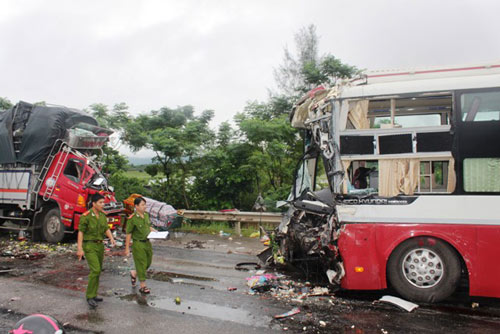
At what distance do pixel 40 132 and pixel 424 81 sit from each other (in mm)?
10324

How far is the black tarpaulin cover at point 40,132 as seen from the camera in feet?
36.2

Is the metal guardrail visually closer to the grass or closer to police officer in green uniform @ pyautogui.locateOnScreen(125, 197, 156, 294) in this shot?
the grass

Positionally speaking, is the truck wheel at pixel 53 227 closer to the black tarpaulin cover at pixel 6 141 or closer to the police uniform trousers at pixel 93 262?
the black tarpaulin cover at pixel 6 141

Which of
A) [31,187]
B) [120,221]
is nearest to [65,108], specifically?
[31,187]

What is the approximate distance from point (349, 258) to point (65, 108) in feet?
32.1

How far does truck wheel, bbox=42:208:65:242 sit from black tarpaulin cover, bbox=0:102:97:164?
160 cm

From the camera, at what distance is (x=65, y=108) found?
11570mm

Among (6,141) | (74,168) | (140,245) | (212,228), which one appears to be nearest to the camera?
(140,245)

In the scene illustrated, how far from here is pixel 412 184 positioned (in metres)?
5.58

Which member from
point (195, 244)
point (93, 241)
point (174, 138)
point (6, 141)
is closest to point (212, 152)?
point (174, 138)

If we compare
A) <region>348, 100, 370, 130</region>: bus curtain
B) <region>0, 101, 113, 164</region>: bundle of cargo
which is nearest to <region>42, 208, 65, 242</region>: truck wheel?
<region>0, 101, 113, 164</region>: bundle of cargo

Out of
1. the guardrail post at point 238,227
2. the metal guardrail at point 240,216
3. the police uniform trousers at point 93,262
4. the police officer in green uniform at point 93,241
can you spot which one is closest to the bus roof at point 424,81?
the police officer in green uniform at point 93,241

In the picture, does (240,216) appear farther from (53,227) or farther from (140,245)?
(140,245)

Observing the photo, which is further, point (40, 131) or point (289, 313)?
point (40, 131)
